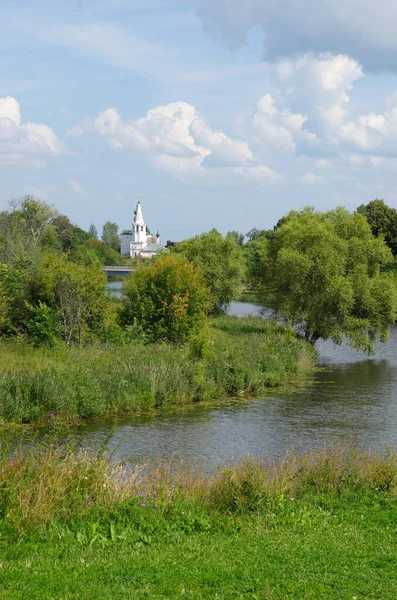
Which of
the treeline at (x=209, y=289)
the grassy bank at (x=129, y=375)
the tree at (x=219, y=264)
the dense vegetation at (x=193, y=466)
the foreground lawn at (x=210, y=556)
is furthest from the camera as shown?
the tree at (x=219, y=264)

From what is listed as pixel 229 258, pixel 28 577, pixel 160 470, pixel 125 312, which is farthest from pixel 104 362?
pixel 229 258

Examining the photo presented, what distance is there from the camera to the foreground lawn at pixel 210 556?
7797 mm

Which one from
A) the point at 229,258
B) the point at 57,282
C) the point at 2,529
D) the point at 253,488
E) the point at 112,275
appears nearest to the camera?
the point at 2,529

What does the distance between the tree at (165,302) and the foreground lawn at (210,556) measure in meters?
23.3

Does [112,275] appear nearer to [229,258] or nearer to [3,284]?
[229,258]

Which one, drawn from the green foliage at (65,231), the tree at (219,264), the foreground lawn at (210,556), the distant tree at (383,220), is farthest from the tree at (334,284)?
the green foliage at (65,231)

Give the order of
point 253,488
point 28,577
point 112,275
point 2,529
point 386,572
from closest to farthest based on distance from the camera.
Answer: point 28,577
point 386,572
point 2,529
point 253,488
point 112,275

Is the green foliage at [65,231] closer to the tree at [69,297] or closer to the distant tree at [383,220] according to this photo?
the distant tree at [383,220]

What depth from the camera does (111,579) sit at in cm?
803

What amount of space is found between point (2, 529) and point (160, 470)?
3358mm

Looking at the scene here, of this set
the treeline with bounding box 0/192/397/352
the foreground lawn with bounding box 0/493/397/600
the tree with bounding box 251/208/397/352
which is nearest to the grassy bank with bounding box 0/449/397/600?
the foreground lawn with bounding box 0/493/397/600

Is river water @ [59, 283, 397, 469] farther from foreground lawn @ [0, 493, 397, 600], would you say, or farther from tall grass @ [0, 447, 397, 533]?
foreground lawn @ [0, 493, 397, 600]

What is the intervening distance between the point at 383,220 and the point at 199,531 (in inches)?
3028

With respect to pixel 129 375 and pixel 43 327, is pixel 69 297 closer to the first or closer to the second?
pixel 43 327
